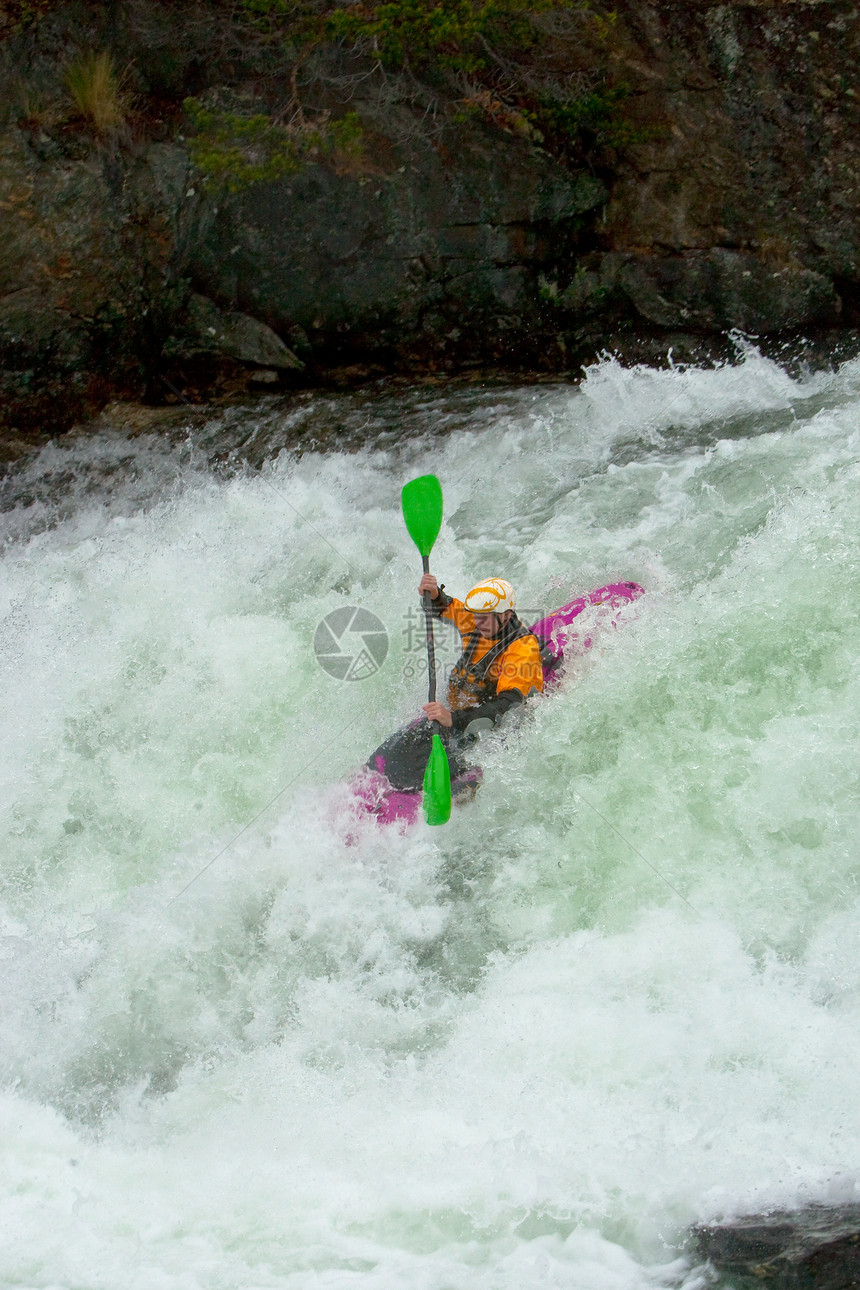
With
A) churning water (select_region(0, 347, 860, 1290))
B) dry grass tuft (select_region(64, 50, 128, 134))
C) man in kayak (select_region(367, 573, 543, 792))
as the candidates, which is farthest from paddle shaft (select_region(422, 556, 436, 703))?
dry grass tuft (select_region(64, 50, 128, 134))

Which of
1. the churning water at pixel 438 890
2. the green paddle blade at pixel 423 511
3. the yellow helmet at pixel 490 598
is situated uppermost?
the green paddle blade at pixel 423 511

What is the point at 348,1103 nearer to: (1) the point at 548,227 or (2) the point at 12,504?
(2) the point at 12,504

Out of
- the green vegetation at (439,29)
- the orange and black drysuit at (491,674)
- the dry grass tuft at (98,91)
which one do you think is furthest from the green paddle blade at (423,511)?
the dry grass tuft at (98,91)

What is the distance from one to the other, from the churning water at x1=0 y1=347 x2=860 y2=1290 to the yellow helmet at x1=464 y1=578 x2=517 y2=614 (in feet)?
1.68

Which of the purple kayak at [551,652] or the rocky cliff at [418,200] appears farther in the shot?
the rocky cliff at [418,200]

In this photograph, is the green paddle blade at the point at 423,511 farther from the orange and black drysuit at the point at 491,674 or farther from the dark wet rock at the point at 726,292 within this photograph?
the dark wet rock at the point at 726,292

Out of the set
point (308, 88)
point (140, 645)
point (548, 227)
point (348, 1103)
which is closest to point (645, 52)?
point (548, 227)

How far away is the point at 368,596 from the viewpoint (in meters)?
5.18

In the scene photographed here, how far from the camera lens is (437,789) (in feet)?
12.8

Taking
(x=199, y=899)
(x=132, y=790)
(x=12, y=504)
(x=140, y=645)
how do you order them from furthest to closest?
(x=12, y=504) < (x=140, y=645) < (x=132, y=790) < (x=199, y=899)

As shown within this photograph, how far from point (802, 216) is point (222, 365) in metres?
3.87
